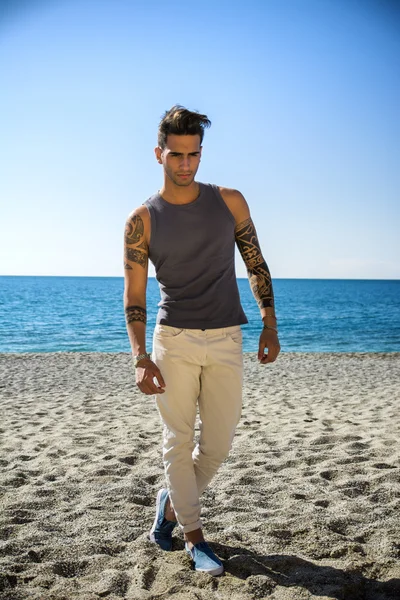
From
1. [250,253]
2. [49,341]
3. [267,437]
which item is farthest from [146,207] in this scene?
[49,341]

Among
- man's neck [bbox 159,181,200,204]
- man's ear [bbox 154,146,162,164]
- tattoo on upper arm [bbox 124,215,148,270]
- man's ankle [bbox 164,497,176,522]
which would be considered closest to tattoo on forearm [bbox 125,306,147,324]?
tattoo on upper arm [bbox 124,215,148,270]

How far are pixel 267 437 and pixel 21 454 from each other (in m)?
2.55

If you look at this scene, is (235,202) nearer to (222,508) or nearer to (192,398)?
(192,398)

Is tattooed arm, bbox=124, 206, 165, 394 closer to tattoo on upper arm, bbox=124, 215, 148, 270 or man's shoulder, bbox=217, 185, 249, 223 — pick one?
tattoo on upper arm, bbox=124, 215, 148, 270

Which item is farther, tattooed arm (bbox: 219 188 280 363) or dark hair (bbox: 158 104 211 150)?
tattooed arm (bbox: 219 188 280 363)

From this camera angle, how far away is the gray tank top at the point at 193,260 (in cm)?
301

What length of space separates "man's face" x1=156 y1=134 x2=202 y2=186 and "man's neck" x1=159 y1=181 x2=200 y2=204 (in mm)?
54

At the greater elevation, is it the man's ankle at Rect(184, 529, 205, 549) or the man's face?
the man's face

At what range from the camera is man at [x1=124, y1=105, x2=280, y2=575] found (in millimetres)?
2967

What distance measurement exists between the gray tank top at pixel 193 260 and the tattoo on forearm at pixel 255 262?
226 mm

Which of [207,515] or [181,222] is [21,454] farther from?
[181,222]

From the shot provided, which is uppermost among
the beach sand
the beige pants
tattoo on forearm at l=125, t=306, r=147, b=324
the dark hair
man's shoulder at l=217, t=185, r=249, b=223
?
the dark hair

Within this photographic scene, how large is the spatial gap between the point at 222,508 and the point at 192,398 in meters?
1.30

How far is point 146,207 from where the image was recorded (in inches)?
121
